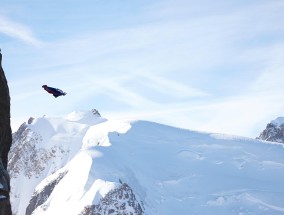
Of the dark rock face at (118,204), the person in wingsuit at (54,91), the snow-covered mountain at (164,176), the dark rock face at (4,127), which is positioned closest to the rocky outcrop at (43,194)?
the snow-covered mountain at (164,176)

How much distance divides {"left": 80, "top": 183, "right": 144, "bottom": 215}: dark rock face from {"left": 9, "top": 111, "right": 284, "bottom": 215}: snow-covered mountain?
229mm

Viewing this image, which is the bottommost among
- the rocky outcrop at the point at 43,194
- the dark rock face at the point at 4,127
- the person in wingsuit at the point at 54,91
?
the rocky outcrop at the point at 43,194

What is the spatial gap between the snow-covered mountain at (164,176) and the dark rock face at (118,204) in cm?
23

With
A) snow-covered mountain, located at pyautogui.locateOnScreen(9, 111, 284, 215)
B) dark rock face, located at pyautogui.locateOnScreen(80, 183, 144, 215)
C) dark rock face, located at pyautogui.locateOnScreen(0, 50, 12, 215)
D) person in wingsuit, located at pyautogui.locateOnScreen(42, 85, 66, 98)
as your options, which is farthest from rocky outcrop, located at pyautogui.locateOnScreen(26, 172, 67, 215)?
dark rock face, located at pyautogui.locateOnScreen(0, 50, 12, 215)

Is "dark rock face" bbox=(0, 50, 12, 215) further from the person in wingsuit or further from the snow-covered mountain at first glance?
the snow-covered mountain

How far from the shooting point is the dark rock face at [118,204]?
13088 centimetres

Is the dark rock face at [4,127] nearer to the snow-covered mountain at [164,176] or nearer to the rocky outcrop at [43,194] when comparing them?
the snow-covered mountain at [164,176]

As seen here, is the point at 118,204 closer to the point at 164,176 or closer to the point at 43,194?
the point at 164,176

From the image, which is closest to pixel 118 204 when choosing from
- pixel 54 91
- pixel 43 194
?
pixel 43 194

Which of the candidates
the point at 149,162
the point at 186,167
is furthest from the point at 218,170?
the point at 149,162

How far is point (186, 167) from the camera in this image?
543 ft

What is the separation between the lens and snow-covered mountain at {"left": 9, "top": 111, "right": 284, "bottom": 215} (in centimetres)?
13938

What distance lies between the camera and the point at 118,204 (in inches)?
5369

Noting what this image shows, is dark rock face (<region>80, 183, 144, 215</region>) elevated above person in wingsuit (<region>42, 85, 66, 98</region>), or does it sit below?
below
